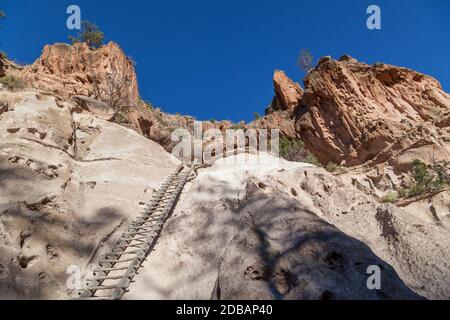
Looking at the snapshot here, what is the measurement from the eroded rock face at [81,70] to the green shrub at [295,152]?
9.85 meters

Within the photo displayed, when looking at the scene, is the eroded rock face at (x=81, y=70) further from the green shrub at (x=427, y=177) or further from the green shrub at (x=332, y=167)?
the green shrub at (x=427, y=177)

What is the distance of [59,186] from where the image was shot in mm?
8422

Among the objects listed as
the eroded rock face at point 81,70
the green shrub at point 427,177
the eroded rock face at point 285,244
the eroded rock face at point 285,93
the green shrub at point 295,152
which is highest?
the eroded rock face at point 285,93

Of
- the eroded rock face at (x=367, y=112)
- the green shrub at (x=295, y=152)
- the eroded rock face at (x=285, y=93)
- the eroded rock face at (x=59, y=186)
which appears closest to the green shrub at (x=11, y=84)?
the eroded rock face at (x=59, y=186)

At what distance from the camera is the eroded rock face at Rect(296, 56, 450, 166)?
816 inches

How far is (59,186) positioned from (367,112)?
1915 cm

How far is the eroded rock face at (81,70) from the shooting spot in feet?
65.3

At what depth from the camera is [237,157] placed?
11.1 metres

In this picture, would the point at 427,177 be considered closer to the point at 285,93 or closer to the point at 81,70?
the point at 285,93

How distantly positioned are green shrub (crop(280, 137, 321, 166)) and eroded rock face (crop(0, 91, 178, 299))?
1078 cm

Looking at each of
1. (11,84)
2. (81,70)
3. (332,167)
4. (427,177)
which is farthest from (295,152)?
(11,84)

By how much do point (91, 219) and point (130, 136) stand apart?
4.70 m

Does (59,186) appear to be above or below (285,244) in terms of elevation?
above
